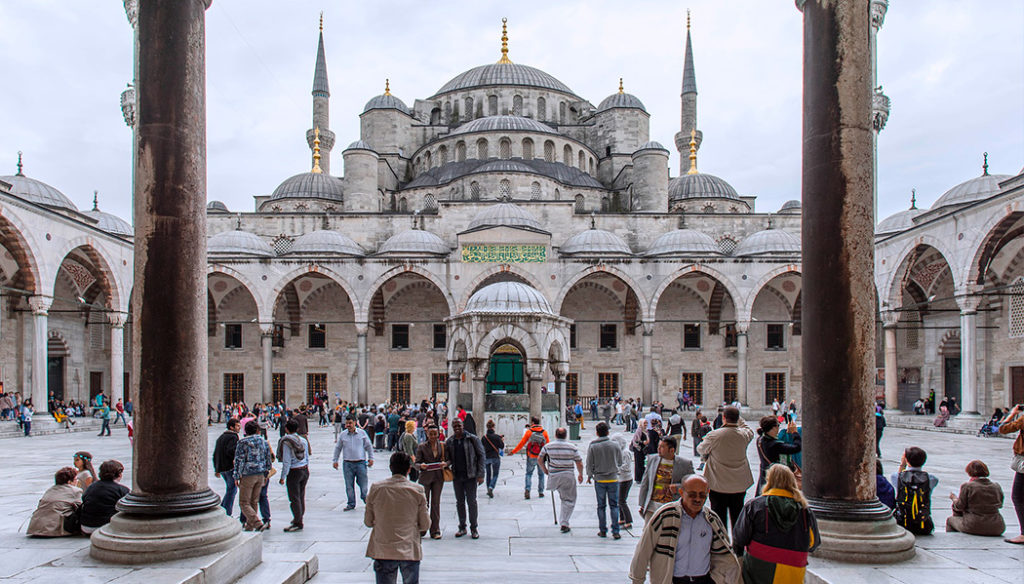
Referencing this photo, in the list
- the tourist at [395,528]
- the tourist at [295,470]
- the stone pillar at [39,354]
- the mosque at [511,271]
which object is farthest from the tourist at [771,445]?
the stone pillar at [39,354]

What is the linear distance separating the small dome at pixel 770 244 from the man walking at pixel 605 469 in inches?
735

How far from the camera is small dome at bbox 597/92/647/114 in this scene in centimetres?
3259

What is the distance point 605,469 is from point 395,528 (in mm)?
2389

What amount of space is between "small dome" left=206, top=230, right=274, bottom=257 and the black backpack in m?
20.9

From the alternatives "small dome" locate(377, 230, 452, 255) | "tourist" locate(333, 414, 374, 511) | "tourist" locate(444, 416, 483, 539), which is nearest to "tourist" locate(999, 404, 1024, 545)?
"tourist" locate(444, 416, 483, 539)

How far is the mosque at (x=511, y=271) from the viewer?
62.1 feet

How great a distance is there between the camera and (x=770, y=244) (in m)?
23.6

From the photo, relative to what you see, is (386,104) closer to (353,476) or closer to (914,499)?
(353,476)

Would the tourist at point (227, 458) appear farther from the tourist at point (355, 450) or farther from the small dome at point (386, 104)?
the small dome at point (386, 104)

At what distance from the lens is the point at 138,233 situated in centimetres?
432

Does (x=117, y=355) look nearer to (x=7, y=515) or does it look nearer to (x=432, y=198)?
(x=432, y=198)

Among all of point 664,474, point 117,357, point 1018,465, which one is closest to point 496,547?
point 664,474

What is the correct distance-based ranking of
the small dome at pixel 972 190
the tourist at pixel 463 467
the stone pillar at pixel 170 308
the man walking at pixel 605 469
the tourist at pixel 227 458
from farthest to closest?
the small dome at pixel 972 190 < the tourist at pixel 227 458 < the tourist at pixel 463 467 < the man walking at pixel 605 469 < the stone pillar at pixel 170 308

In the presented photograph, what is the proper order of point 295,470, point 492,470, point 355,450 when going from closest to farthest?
point 295,470
point 355,450
point 492,470
